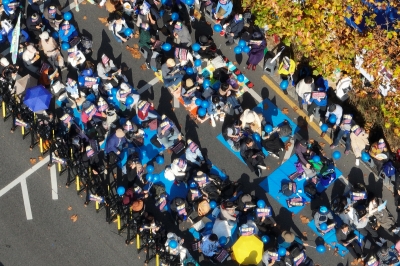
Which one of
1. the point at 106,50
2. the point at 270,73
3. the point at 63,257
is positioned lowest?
the point at 63,257

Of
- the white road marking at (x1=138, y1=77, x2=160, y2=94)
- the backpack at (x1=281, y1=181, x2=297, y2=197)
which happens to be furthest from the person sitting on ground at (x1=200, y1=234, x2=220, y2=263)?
the white road marking at (x1=138, y1=77, x2=160, y2=94)

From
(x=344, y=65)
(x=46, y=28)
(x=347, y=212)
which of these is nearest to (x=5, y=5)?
(x=46, y=28)

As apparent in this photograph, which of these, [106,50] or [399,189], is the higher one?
[106,50]

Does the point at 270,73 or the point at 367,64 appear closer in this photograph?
the point at 367,64

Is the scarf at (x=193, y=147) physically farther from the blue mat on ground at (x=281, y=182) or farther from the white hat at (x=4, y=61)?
the white hat at (x=4, y=61)

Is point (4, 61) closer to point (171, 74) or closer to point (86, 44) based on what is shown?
point (86, 44)

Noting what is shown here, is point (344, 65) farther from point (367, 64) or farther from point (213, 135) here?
point (213, 135)

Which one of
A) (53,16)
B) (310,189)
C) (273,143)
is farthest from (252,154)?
(53,16)
